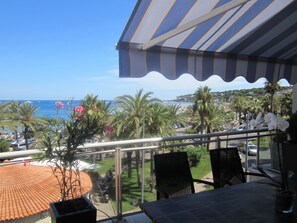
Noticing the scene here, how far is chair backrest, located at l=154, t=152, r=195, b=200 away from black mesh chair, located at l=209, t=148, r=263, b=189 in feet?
1.15

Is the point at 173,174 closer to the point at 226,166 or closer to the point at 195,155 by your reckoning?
the point at 226,166

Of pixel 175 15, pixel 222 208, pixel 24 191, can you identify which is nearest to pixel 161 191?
pixel 222 208

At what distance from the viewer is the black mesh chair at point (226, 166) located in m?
3.27

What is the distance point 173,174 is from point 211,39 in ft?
5.39

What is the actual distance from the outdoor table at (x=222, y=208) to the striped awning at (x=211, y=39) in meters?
1.37

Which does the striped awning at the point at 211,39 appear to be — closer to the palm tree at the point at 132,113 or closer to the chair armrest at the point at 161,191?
the chair armrest at the point at 161,191

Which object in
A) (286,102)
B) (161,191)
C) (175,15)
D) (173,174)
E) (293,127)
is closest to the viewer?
(175,15)

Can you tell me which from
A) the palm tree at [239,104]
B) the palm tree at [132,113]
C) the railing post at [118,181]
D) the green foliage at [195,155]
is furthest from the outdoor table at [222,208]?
the palm tree at [239,104]

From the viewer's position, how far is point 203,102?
3362 centimetres

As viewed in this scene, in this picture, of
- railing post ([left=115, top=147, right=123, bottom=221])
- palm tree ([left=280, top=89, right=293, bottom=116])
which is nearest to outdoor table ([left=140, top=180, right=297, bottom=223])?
railing post ([left=115, top=147, right=123, bottom=221])

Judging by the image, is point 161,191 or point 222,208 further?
point 161,191

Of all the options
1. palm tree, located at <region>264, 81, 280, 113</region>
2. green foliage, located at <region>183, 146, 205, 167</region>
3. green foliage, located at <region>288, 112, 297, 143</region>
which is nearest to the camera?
green foliage, located at <region>288, 112, 297, 143</region>

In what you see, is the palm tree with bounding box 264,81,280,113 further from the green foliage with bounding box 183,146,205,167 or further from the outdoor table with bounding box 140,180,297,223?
the outdoor table with bounding box 140,180,297,223

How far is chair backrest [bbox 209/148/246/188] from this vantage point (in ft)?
10.7
